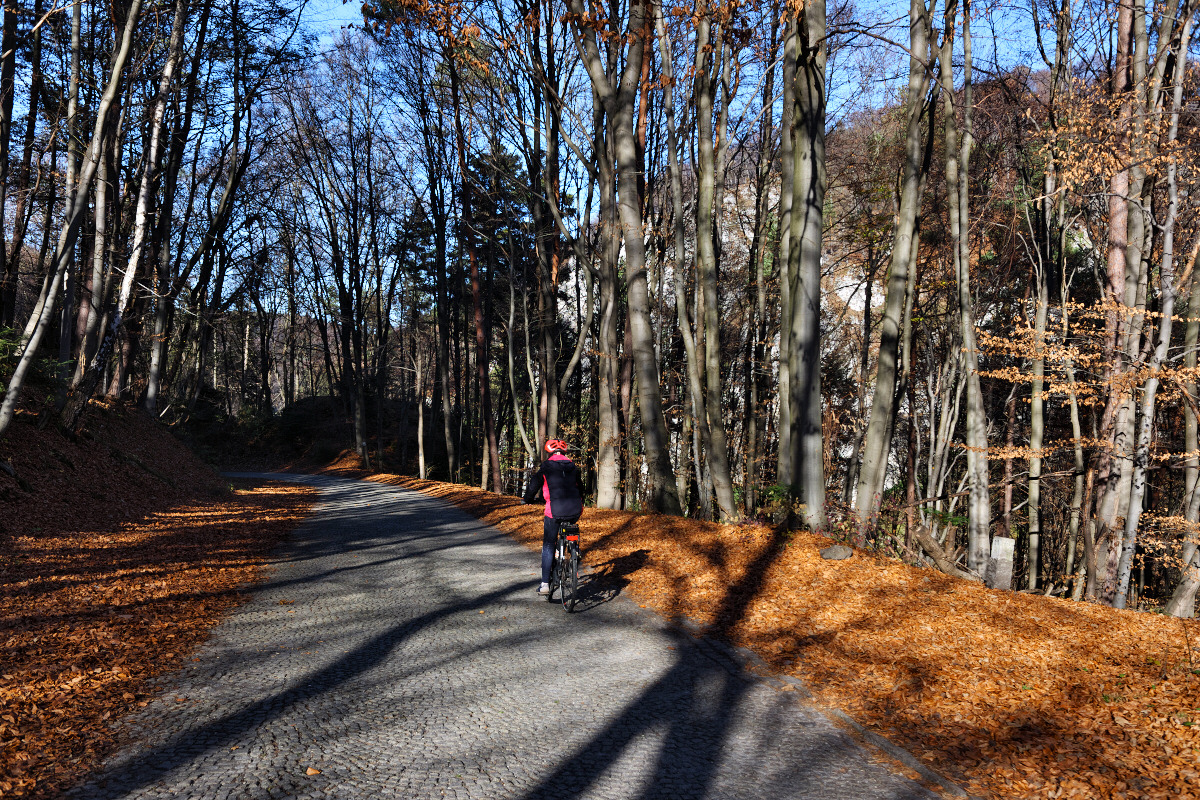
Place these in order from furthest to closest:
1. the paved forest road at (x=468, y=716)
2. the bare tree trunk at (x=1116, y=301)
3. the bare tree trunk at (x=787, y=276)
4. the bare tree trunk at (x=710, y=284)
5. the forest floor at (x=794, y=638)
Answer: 1. the bare tree trunk at (x=710, y=284)
2. the bare tree trunk at (x=1116, y=301)
3. the bare tree trunk at (x=787, y=276)
4. the forest floor at (x=794, y=638)
5. the paved forest road at (x=468, y=716)

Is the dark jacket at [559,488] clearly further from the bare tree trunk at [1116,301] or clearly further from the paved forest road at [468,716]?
the bare tree trunk at [1116,301]

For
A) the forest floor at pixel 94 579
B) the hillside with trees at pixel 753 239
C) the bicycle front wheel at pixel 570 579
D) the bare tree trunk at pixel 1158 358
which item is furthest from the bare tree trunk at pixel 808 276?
the forest floor at pixel 94 579

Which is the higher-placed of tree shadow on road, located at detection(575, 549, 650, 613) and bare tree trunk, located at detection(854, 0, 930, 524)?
bare tree trunk, located at detection(854, 0, 930, 524)

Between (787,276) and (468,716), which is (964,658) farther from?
(787,276)

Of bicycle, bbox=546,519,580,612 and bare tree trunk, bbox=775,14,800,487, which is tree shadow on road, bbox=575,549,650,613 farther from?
bare tree trunk, bbox=775,14,800,487

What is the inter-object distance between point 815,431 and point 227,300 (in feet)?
106

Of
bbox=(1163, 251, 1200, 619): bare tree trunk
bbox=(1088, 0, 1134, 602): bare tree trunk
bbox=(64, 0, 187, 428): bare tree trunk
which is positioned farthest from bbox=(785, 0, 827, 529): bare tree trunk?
bbox=(64, 0, 187, 428): bare tree trunk

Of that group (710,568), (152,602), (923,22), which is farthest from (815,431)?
(152,602)

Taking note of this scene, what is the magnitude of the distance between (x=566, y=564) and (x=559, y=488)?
0.85m

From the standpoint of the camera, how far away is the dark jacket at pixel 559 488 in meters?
8.03

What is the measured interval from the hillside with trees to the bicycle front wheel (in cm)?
406

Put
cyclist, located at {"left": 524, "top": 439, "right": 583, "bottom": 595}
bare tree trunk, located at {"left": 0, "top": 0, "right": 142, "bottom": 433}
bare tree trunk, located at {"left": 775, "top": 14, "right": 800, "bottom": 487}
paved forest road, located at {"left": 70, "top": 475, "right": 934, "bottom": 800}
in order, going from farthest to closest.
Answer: bare tree trunk, located at {"left": 0, "top": 0, "right": 142, "bottom": 433}
bare tree trunk, located at {"left": 775, "top": 14, "right": 800, "bottom": 487}
cyclist, located at {"left": 524, "top": 439, "right": 583, "bottom": 595}
paved forest road, located at {"left": 70, "top": 475, "right": 934, "bottom": 800}

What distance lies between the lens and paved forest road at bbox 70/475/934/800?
147 inches

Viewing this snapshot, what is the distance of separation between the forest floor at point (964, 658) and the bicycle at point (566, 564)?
42.4 inches
